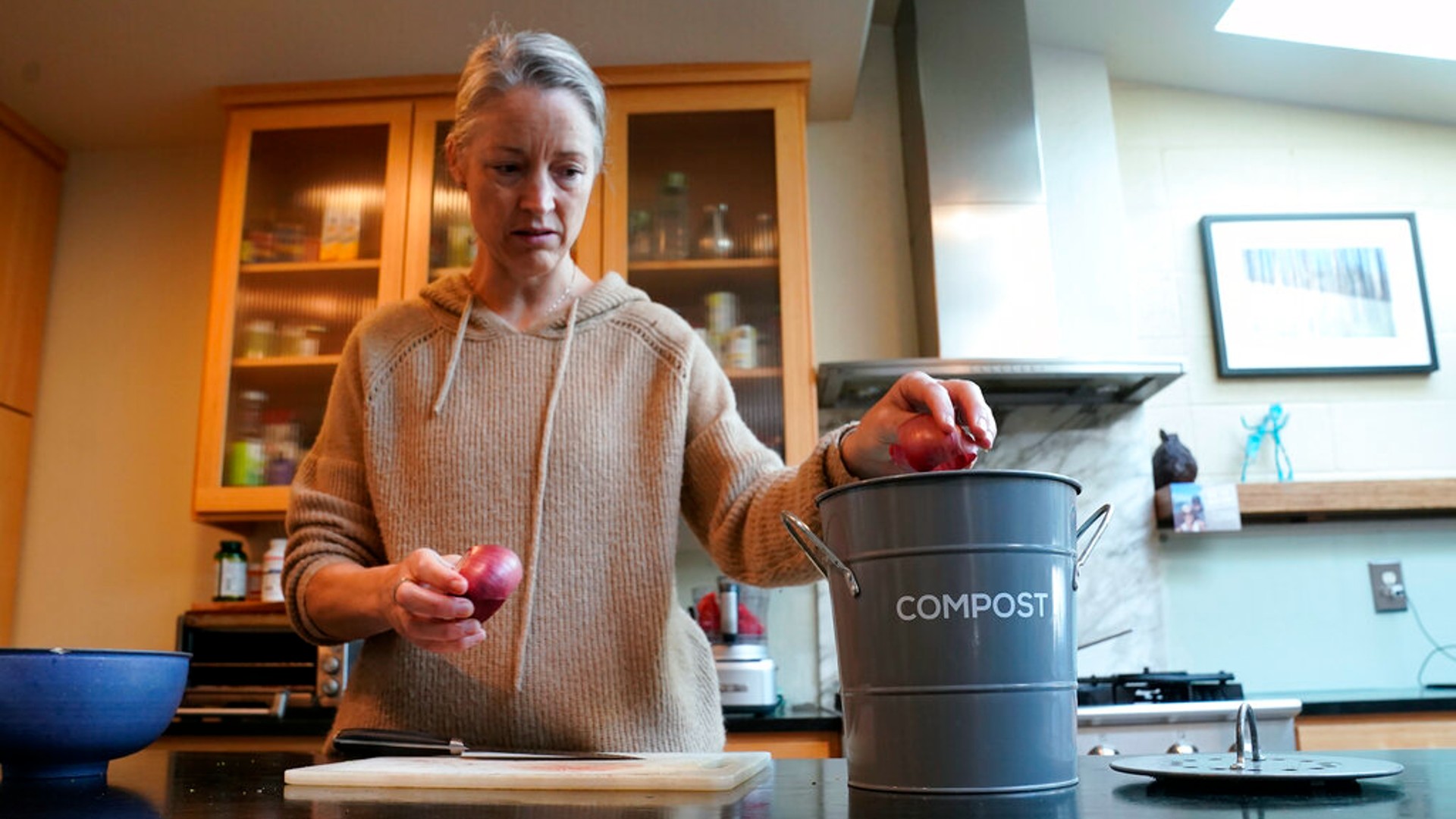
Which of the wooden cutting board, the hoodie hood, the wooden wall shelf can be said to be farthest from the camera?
the wooden wall shelf

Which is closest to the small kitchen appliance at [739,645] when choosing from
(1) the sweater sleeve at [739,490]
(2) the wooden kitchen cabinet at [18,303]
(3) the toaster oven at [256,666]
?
(3) the toaster oven at [256,666]

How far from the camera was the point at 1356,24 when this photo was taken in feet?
8.18

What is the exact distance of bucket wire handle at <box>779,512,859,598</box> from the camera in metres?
0.59

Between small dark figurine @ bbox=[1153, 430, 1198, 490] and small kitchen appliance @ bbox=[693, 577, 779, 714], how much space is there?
35.3 inches

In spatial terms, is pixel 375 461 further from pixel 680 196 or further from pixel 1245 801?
pixel 680 196

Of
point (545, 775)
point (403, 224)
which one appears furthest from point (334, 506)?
point (403, 224)

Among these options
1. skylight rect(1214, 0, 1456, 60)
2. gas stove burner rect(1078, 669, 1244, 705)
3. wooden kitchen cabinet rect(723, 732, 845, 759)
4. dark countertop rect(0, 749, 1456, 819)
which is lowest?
wooden kitchen cabinet rect(723, 732, 845, 759)

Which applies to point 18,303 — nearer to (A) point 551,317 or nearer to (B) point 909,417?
(A) point 551,317

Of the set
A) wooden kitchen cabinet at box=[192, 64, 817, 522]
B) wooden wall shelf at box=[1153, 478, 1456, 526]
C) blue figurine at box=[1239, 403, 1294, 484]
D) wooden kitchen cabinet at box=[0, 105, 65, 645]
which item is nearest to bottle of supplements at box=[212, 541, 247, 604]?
wooden kitchen cabinet at box=[192, 64, 817, 522]

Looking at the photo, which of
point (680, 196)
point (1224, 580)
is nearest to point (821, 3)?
point (680, 196)

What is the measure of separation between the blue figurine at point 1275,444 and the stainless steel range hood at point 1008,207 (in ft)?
0.93

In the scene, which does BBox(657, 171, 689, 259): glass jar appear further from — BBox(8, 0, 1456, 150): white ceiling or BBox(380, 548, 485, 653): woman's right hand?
BBox(380, 548, 485, 653): woman's right hand

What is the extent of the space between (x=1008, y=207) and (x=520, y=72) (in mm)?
1657

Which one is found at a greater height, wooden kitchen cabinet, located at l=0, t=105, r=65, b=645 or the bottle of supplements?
wooden kitchen cabinet, located at l=0, t=105, r=65, b=645
